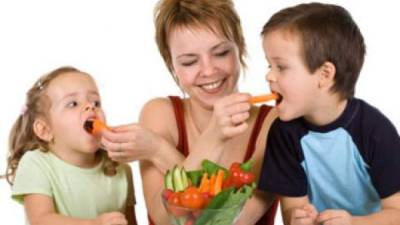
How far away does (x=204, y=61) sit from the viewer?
84.7 inches

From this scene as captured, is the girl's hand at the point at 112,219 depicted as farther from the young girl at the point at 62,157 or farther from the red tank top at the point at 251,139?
the red tank top at the point at 251,139

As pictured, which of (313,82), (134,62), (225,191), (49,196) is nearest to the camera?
(225,191)

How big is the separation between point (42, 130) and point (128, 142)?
10.5 inches

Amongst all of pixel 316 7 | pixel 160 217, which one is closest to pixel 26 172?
pixel 160 217

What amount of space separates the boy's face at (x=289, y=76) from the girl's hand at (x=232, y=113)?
0.08 m

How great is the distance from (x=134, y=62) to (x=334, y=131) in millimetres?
1143

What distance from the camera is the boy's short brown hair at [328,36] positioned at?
1902mm

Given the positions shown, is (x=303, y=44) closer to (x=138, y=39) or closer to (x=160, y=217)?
(x=160, y=217)

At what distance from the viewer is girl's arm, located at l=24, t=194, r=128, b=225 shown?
77.7 inches

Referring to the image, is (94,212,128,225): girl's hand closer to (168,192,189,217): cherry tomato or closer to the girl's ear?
(168,192,189,217): cherry tomato

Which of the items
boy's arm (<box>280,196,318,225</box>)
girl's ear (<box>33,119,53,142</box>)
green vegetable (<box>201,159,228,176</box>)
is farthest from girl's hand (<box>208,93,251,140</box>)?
girl's ear (<box>33,119,53,142</box>)

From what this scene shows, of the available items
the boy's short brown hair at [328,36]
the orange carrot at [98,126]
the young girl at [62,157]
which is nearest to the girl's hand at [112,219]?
the young girl at [62,157]

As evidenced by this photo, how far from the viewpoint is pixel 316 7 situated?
195cm

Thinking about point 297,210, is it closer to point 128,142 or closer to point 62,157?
point 128,142
